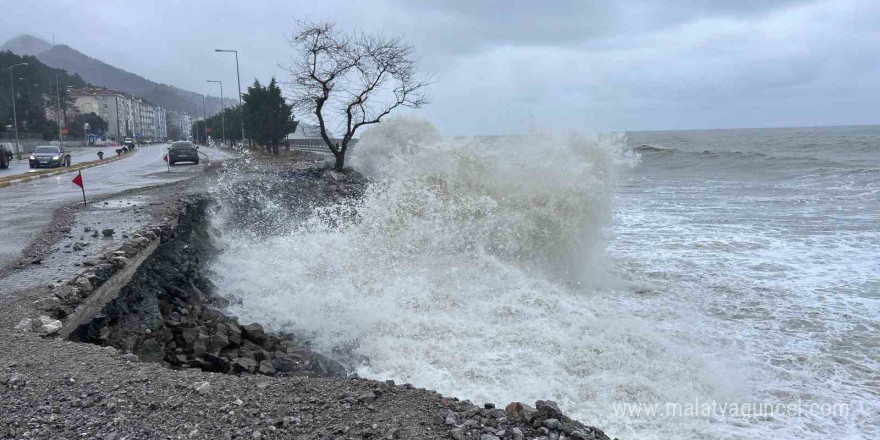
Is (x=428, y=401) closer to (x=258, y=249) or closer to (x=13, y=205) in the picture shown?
(x=258, y=249)

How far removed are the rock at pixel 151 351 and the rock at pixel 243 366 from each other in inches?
31.9

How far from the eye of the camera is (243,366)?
18.6 feet

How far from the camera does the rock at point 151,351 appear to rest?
584cm

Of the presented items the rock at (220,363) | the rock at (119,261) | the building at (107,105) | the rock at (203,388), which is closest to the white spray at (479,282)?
the rock at (220,363)

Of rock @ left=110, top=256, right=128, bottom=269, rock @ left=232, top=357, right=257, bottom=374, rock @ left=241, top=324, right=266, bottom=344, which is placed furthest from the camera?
rock @ left=110, top=256, right=128, bottom=269

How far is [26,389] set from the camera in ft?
12.4

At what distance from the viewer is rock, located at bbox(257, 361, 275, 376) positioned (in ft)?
18.7

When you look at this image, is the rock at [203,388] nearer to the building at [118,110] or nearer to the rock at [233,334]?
the rock at [233,334]

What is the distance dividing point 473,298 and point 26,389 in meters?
5.69

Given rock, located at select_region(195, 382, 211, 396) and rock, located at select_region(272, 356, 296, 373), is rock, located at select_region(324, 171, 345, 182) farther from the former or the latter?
rock, located at select_region(195, 382, 211, 396)

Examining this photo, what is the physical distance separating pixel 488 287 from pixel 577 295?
1.40m

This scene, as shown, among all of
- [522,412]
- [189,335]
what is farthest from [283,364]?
[522,412]

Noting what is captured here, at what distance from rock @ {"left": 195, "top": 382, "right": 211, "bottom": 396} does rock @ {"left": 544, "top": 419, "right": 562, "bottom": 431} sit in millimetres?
2294

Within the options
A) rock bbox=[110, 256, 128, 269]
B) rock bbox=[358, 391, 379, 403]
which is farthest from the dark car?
rock bbox=[358, 391, 379, 403]
